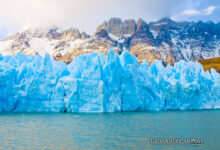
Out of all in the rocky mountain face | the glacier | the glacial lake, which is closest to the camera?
the glacial lake

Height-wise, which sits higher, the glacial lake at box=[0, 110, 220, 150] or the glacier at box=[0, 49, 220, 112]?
the glacier at box=[0, 49, 220, 112]

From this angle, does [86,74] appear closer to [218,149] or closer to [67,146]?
[67,146]

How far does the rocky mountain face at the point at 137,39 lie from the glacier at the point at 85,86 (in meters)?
83.1

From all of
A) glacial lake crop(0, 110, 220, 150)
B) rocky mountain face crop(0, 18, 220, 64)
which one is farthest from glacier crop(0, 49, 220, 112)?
rocky mountain face crop(0, 18, 220, 64)

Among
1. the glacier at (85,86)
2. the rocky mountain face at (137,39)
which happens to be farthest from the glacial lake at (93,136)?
the rocky mountain face at (137,39)

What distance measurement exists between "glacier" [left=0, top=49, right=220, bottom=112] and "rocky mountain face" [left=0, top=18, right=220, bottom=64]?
8308cm

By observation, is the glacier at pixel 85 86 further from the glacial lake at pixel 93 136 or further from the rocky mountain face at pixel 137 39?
the rocky mountain face at pixel 137 39

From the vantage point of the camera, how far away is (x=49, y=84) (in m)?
24.0

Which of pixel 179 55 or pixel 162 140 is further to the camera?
pixel 179 55

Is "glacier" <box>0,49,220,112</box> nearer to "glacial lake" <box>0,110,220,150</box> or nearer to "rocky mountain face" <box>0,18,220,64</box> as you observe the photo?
"glacial lake" <box>0,110,220,150</box>

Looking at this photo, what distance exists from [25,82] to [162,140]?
15894 millimetres

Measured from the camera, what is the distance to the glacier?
2300 centimetres

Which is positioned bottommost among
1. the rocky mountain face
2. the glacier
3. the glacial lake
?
the glacial lake

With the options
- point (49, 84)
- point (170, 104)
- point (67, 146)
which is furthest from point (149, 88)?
point (67, 146)
